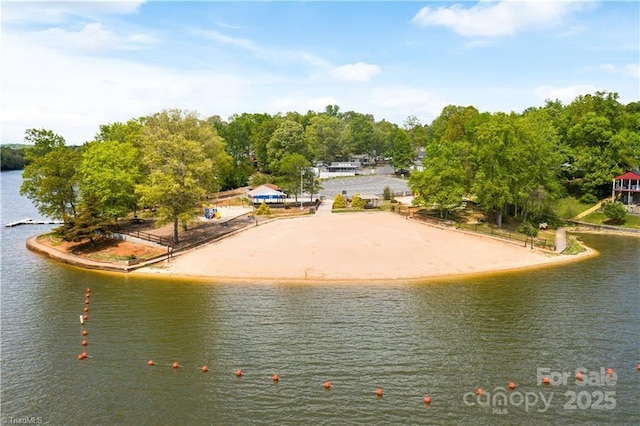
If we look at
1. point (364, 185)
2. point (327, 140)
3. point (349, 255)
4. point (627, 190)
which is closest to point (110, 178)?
point (349, 255)

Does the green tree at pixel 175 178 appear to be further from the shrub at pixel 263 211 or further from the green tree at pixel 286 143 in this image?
the green tree at pixel 286 143

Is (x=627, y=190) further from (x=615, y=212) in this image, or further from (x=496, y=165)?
(x=496, y=165)

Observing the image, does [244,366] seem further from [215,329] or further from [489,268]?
[489,268]

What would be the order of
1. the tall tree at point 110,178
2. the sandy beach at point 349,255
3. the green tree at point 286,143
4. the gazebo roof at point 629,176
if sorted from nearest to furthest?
1. the sandy beach at point 349,255
2. the tall tree at point 110,178
3. the gazebo roof at point 629,176
4. the green tree at point 286,143

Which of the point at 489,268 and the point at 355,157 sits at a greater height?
the point at 355,157

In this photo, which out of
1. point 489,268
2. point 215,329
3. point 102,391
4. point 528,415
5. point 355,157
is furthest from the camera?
point 355,157

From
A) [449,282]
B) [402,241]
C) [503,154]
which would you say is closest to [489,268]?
[449,282]

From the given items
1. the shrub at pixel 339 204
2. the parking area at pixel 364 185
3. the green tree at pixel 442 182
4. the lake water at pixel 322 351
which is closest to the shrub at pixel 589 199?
the green tree at pixel 442 182
